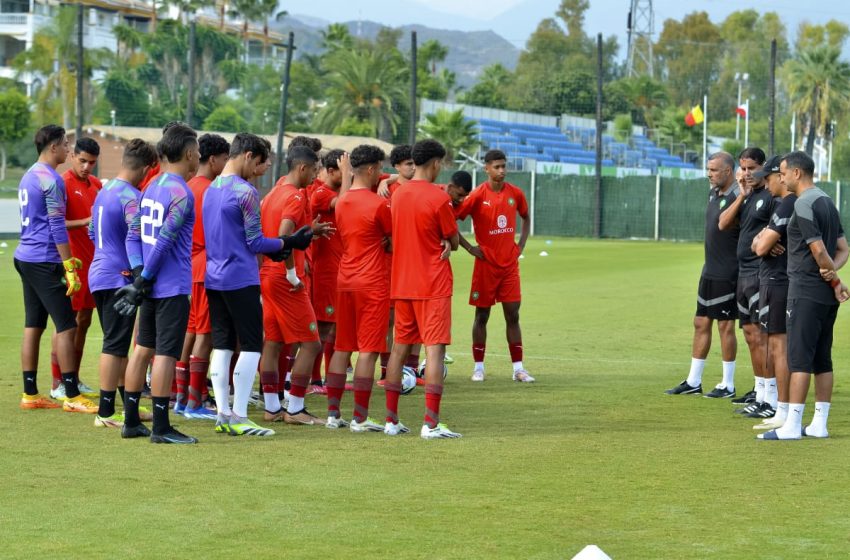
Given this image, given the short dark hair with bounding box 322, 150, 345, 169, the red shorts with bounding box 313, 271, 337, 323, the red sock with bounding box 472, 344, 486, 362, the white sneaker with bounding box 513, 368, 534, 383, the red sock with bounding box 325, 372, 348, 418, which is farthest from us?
the red sock with bounding box 472, 344, 486, 362

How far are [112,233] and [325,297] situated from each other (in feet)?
7.70

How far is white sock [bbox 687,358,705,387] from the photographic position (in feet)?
40.7

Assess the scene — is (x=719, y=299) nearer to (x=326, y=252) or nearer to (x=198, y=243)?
(x=326, y=252)

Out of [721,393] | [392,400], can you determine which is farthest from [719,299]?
[392,400]

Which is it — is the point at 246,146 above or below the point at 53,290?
above

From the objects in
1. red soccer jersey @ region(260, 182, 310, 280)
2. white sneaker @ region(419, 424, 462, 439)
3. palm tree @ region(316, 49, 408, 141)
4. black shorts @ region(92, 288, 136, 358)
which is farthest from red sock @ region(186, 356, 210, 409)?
palm tree @ region(316, 49, 408, 141)

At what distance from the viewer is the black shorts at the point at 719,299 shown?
1240 centimetres

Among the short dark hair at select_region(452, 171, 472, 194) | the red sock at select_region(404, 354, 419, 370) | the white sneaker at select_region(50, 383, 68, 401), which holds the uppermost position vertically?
the short dark hair at select_region(452, 171, 472, 194)

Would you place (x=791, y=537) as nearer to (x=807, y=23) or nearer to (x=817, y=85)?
(x=817, y=85)

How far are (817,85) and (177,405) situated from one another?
9016 centimetres

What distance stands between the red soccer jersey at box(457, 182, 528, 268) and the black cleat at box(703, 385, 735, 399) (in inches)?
97.4

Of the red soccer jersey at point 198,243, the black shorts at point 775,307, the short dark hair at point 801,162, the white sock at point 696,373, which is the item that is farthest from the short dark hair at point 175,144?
the white sock at point 696,373

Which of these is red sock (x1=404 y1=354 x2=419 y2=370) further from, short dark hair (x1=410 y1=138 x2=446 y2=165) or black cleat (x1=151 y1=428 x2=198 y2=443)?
black cleat (x1=151 y1=428 x2=198 y2=443)

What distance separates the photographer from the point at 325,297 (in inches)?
468
